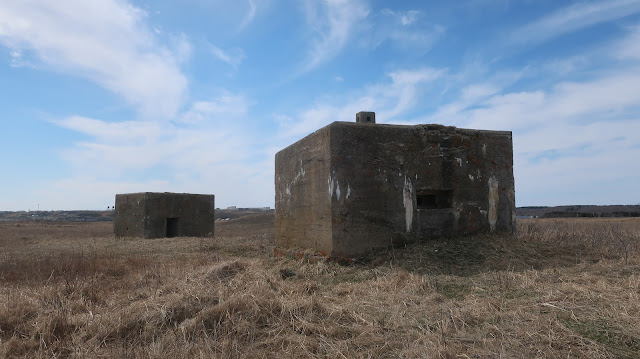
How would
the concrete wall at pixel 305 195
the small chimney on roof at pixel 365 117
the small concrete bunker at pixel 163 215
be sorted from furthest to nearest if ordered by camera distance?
the small concrete bunker at pixel 163 215 → the small chimney on roof at pixel 365 117 → the concrete wall at pixel 305 195

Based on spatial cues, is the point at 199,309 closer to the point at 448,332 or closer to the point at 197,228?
the point at 448,332

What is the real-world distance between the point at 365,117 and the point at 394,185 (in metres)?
1.07

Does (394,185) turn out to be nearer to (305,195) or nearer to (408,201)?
(408,201)

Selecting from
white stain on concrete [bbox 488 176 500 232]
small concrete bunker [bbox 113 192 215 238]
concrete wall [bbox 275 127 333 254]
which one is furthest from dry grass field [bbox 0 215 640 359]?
small concrete bunker [bbox 113 192 215 238]

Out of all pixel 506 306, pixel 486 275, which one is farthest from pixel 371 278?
pixel 506 306

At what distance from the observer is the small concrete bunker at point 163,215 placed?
12.8 m

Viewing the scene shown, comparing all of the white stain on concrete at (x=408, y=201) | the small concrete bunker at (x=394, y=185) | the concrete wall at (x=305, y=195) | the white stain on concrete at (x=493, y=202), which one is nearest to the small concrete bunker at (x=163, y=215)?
the concrete wall at (x=305, y=195)

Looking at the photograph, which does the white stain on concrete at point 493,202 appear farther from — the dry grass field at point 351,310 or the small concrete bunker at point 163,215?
the small concrete bunker at point 163,215

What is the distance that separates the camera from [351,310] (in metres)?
3.65

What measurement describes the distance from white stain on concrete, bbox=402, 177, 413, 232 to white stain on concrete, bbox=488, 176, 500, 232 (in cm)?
133

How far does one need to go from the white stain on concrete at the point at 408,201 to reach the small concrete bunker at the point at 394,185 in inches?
0.5

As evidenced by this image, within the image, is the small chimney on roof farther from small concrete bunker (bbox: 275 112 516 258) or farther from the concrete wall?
the concrete wall

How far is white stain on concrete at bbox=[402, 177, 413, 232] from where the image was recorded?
19.5 ft

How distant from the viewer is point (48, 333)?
3.21 meters
